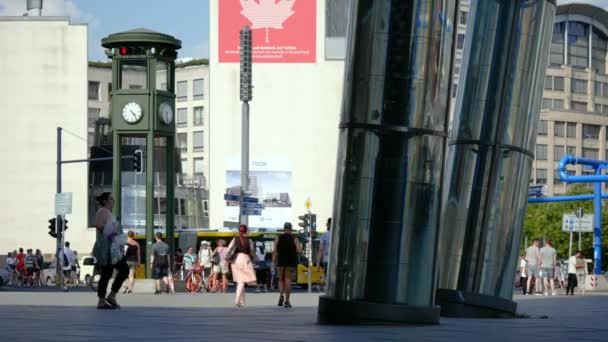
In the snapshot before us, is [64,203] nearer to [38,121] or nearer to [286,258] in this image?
[286,258]

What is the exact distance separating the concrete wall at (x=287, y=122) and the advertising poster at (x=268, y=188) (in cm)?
63

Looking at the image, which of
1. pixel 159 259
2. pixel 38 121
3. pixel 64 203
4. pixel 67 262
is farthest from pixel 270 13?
pixel 159 259

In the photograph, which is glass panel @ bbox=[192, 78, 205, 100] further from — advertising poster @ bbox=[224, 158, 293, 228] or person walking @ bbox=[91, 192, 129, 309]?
person walking @ bbox=[91, 192, 129, 309]

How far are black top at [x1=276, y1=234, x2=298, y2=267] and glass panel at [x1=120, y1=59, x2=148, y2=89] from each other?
1417 cm

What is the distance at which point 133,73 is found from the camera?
3888cm

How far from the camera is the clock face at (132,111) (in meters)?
Answer: 37.9

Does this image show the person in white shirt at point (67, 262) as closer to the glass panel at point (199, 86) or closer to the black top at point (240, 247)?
the black top at point (240, 247)

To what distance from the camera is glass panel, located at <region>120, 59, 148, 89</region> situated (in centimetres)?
3838

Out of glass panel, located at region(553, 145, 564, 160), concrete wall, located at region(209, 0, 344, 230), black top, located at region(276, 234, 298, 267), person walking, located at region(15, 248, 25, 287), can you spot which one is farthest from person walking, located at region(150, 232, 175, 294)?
glass panel, located at region(553, 145, 564, 160)

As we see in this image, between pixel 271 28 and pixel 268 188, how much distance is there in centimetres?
1233

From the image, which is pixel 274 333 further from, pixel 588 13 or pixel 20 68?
pixel 588 13

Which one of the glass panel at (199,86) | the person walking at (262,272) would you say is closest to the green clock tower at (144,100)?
the person walking at (262,272)

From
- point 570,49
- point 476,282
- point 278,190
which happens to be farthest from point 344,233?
point 570,49

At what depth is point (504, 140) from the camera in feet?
62.0
